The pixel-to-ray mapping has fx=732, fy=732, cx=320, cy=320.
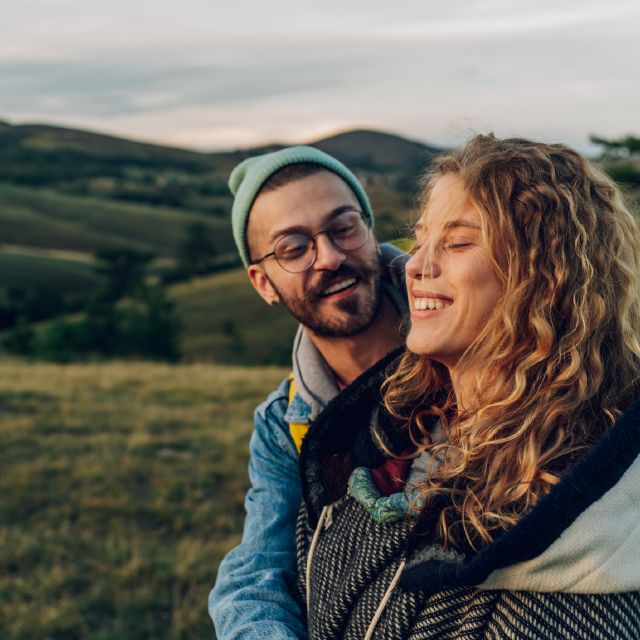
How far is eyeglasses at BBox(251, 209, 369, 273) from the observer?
9.75 ft

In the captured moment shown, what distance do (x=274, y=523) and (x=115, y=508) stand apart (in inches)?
159

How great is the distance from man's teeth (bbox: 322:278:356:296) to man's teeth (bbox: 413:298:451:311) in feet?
2.79

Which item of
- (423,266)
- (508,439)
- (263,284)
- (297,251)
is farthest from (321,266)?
(508,439)

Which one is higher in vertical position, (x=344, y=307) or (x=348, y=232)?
(x=348, y=232)

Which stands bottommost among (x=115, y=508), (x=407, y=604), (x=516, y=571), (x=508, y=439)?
(x=115, y=508)

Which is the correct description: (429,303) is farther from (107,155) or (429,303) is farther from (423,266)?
(107,155)

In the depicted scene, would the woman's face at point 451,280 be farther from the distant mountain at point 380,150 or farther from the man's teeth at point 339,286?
the distant mountain at point 380,150

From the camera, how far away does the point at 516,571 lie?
5.26 ft

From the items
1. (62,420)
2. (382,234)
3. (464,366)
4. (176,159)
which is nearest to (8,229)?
(382,234)

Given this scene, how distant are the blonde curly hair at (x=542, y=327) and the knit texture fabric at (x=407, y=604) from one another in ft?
0.56

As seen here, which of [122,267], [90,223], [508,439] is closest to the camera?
[508,439]

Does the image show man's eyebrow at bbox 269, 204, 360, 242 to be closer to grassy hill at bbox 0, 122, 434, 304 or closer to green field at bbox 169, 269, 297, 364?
green field at bbox 169, 269, 297, 364

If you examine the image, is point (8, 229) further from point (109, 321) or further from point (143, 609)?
point (143, 609)

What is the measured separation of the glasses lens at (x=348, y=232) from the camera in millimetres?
2969
